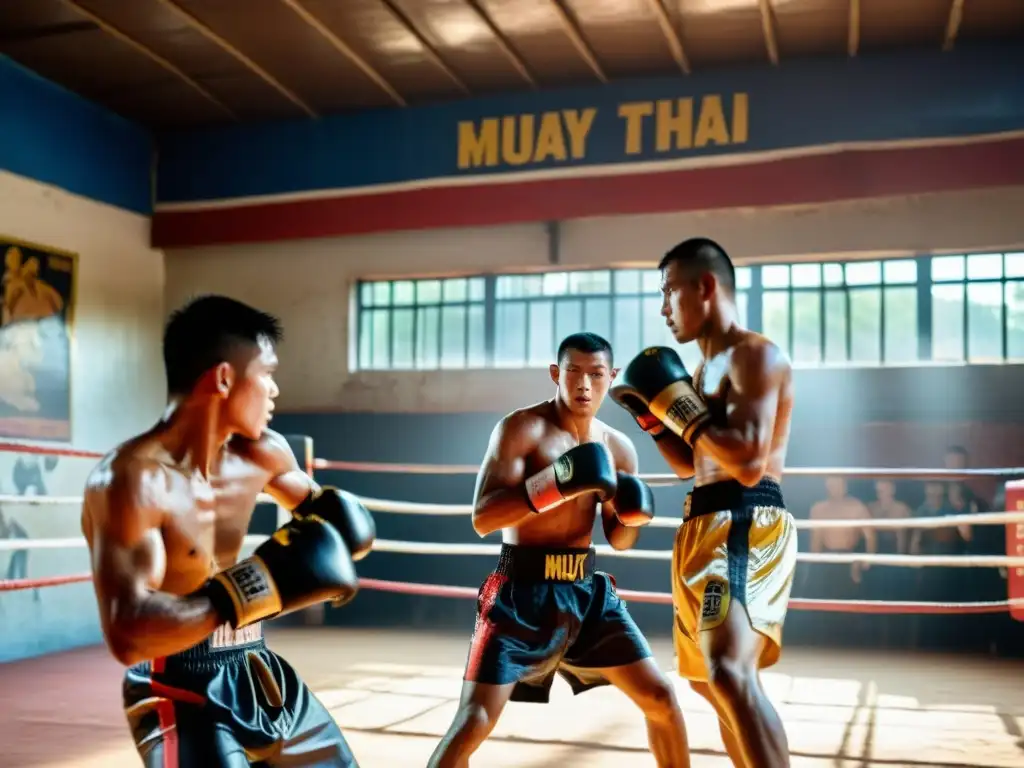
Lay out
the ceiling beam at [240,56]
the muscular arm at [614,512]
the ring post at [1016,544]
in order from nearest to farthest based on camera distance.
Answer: the muscular arm at [614,512], the ring post at [1016,544], the ceiling beam at [240,56]

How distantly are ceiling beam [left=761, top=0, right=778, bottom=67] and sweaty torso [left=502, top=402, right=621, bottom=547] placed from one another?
10.5 feet

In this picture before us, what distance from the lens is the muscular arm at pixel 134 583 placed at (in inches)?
53.7

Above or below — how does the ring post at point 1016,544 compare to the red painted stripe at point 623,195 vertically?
below

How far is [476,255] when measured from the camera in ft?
20.9

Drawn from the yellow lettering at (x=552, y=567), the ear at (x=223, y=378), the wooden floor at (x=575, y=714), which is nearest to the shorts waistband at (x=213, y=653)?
the ear at (x=223, y=378)

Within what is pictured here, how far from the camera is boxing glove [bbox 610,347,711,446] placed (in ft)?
6.95

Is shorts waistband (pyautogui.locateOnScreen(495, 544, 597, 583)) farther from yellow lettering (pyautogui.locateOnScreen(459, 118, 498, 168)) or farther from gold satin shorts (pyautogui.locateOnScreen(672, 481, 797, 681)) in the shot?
yellow lettering (pyautogui.locateOnScreen(459, 118, 498, 168))

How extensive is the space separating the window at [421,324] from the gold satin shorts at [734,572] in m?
4.42

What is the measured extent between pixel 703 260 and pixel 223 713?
4.35ft

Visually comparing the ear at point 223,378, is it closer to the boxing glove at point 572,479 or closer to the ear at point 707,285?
the boxing glove at point 572,479

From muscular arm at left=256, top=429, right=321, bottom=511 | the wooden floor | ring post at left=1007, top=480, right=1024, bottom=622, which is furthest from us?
ring post at left=1007, top=480, right=1024, bottom=622

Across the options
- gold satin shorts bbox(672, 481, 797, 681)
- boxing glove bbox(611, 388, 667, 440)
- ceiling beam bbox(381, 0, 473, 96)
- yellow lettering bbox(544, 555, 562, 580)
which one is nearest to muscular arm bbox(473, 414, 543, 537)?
yellow lettering bbox(544, 555, 562, 580)

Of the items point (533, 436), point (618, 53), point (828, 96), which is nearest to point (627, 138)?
point (618, 53)

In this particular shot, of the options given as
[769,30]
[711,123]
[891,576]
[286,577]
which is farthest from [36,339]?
[891,576]
